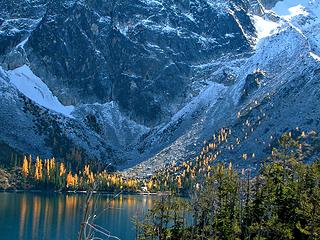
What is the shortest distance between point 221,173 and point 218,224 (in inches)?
359

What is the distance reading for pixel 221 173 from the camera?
78312mm

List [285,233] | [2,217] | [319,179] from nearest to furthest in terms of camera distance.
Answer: [285,233], [319,179], [2,217]

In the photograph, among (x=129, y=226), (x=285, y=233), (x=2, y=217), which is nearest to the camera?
(x=285, y=233)

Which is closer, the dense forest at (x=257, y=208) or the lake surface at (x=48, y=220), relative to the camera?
the dense forest at (x=257, y=208)

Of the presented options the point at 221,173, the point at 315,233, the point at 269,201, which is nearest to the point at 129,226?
the point at 221,173

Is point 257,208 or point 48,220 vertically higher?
point 257,208

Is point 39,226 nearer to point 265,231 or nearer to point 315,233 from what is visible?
point 265,231

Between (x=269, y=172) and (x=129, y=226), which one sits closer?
(x=269, y=172)

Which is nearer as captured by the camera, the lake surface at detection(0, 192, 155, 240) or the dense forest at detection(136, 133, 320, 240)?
the dense forest at detection(136, 133, 320, 240)

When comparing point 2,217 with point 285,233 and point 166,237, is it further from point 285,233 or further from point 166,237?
point 285,233

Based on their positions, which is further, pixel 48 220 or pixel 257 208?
pixel 48 220

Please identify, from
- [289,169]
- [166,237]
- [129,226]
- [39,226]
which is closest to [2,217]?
[39,226]

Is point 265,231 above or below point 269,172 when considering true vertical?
below

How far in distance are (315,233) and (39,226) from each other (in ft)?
259
